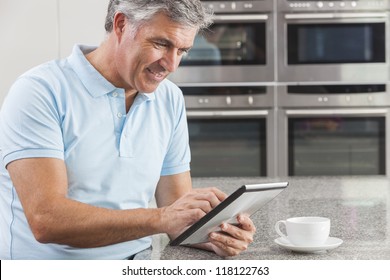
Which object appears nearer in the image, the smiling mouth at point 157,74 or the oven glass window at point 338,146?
the smiling mouth at point 157,74

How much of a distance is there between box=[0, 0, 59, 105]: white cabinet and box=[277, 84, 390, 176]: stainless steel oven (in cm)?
88

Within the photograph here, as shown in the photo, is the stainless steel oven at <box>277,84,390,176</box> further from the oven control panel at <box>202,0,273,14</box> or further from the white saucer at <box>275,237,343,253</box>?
the white saucer at <box>275,237,343,253</box>

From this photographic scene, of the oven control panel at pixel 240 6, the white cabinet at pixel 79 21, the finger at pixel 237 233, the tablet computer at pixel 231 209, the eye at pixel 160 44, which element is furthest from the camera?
the oven control panel at pixel 240 6

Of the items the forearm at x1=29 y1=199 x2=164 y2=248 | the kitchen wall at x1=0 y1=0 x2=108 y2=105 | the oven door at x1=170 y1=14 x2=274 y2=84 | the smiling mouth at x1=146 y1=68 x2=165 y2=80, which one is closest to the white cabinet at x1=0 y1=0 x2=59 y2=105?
the kitchen wall at x1=0 y1=0 x2=108 y2=105

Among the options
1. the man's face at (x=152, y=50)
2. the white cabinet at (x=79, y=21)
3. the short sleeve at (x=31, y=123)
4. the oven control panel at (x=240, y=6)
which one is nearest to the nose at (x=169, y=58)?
the man's face at (x=152, y=50)

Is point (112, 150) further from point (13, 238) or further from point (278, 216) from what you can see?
point (278, 216)

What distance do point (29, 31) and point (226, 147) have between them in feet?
2.82

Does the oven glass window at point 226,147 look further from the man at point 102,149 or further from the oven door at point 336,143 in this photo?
the man at point 102,149

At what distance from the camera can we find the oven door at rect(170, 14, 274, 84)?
2.71 metres

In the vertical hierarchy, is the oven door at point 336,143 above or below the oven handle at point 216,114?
below

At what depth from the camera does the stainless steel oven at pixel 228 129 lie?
2.72m
